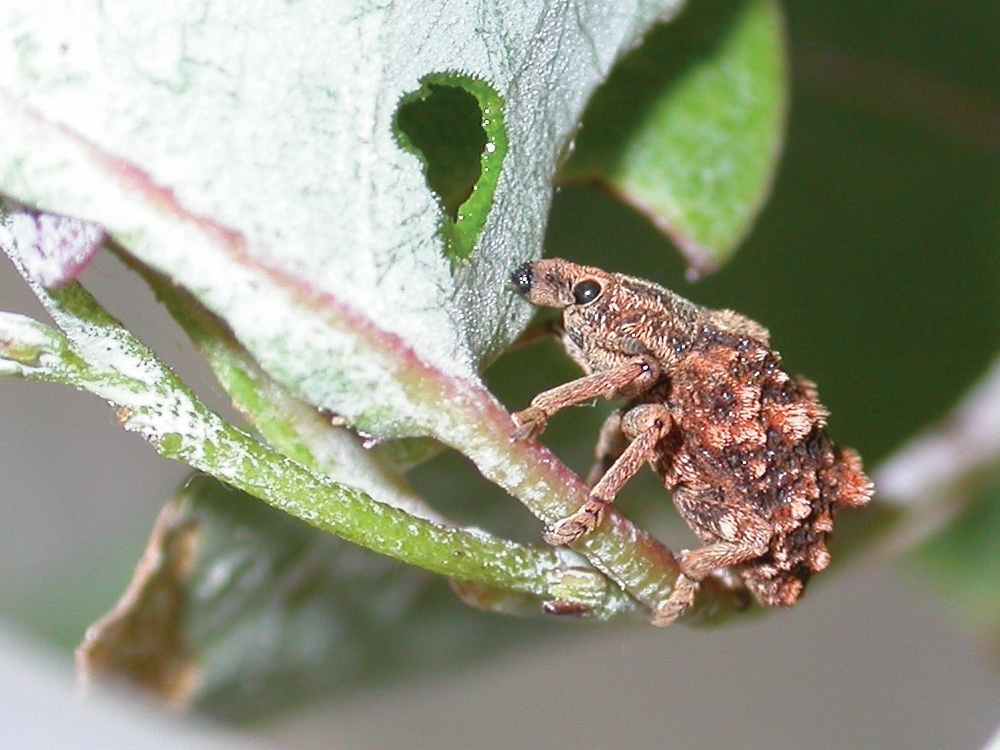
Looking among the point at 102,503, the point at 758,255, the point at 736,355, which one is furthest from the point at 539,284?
the point at 102,503

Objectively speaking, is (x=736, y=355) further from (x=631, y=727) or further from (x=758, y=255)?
(x=631, y=727)

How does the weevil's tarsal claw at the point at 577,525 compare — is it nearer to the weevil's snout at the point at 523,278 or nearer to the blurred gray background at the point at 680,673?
the weevil's snout at the point at 523,278

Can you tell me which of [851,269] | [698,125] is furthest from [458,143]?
[851,269]

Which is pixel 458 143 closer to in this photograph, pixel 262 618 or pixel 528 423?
pixel 528 423

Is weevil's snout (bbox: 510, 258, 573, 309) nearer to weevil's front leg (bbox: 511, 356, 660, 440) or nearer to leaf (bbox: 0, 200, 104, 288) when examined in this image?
weevil's front leg (bbox: 511, 356, 660, 440)

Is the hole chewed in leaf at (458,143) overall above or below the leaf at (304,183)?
above

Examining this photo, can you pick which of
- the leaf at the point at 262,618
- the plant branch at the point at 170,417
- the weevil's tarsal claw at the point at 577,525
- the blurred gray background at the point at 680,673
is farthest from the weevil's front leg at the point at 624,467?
the blurred gray background at the point at 680,673
